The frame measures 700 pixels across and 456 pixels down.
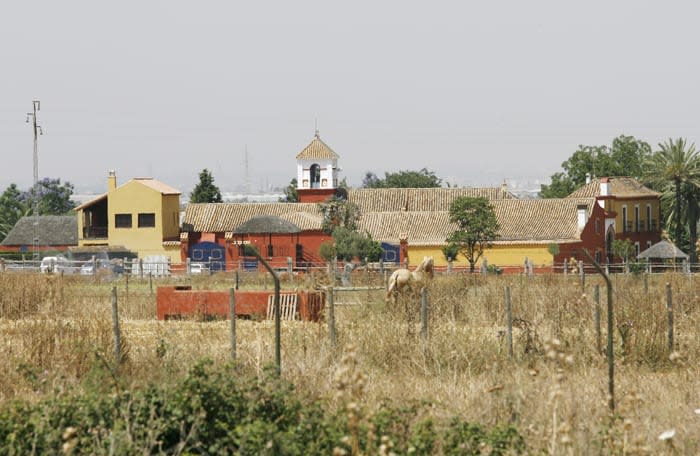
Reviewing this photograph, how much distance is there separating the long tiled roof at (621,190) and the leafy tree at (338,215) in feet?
46.8

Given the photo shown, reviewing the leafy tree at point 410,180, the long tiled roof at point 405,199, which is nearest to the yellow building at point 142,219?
the long tiled roof at point 405,199

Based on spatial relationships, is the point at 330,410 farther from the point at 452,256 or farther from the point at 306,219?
the point at 306,219

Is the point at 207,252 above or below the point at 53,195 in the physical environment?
below

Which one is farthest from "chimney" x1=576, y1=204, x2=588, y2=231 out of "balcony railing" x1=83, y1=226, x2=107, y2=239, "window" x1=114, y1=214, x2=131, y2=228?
"balcony railing" x1=83, y1=226, x2=107, y2=239

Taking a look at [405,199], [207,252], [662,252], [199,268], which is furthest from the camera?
[405,199]

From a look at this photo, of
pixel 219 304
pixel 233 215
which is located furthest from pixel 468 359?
pixel 233 215

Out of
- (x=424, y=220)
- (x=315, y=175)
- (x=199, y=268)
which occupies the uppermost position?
(x=315, y=175)

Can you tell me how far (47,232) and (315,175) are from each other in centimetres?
1541

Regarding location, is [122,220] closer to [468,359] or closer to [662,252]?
[662,252]

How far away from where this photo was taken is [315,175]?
76.5m

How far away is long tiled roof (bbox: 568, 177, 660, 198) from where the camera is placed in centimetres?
7088

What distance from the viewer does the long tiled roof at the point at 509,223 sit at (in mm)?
61125

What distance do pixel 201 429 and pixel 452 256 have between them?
159 feet

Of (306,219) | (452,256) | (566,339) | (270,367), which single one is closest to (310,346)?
(566,339)
